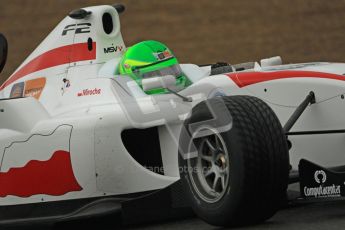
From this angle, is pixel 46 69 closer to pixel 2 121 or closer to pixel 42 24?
pixel 2 121

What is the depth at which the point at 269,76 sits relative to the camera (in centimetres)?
637

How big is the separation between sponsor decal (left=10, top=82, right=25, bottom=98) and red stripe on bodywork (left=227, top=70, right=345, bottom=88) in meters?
2.14

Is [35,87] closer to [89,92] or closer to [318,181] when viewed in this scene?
[89,92]

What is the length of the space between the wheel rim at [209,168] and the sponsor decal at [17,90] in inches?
102

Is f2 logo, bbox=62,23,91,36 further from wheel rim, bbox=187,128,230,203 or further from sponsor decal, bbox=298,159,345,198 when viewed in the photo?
sponsor decal, bbox=298,159,345,198

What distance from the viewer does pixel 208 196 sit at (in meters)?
5.68

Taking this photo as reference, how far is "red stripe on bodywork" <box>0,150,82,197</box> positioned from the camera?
6688mm

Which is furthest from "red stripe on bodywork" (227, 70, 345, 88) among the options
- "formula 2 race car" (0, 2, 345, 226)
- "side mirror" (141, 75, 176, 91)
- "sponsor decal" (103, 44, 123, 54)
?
"sponsor decal" (103, 44, 123, 54)

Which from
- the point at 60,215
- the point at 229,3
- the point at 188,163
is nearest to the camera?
the point at 188,163

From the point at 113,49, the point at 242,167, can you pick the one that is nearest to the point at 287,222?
the point at 242,167

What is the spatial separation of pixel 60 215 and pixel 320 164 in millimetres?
1933

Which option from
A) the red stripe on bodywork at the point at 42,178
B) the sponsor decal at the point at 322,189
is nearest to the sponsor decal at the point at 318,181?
the sponsor decal at the point at 322,189

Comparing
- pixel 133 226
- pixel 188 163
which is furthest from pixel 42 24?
pixel 188 163

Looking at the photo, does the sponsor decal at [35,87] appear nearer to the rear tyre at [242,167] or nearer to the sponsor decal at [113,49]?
the sponsor decal at [113,49]
